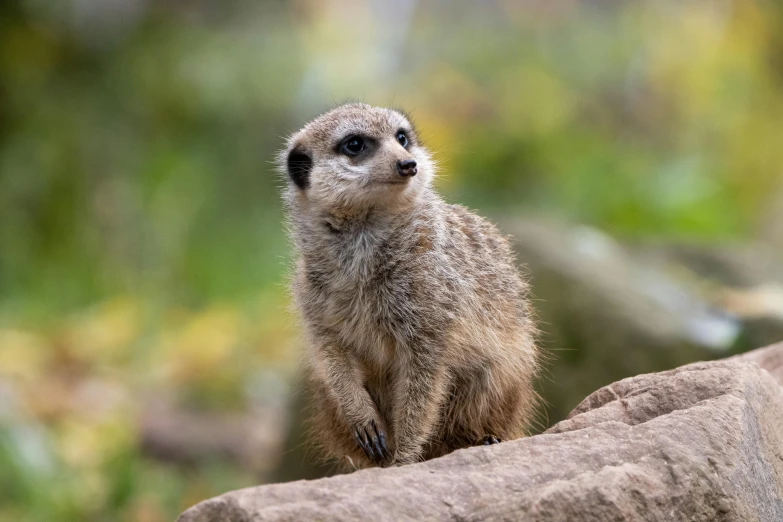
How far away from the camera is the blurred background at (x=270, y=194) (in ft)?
21.9

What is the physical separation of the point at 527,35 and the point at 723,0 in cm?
273

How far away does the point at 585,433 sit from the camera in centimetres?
308

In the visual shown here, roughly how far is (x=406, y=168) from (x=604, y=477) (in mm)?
1507

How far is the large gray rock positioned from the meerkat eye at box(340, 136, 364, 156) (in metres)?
1.43

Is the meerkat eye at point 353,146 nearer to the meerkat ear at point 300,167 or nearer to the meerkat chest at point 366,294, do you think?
the meerkat ear at point 300,167

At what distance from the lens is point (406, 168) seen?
3.76 m

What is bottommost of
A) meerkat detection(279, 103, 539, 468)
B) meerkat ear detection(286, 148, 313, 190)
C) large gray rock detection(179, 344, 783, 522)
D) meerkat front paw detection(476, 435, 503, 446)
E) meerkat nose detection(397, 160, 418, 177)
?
large gray rock detection(179, 344, 783, 522)

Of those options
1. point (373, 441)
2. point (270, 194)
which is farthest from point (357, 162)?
point (270, 194)

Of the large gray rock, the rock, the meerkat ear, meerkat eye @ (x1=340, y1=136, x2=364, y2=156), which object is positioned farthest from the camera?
the rock

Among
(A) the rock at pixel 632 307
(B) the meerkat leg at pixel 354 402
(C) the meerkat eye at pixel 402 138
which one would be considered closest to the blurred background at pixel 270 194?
(A) the rock at pixel 632 307

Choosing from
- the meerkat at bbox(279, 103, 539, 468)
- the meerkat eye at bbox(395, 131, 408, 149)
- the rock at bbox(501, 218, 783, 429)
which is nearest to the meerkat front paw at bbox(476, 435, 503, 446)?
the meerkat at bbox(279, 103, 539, 468)

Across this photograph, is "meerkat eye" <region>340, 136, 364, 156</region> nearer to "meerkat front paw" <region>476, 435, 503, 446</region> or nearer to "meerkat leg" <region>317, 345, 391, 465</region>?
"meerkat leg" <region>317, 345, 391, 465</region>

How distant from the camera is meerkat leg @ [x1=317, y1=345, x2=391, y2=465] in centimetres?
375

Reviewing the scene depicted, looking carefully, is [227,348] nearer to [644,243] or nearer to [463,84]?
[644,243]
